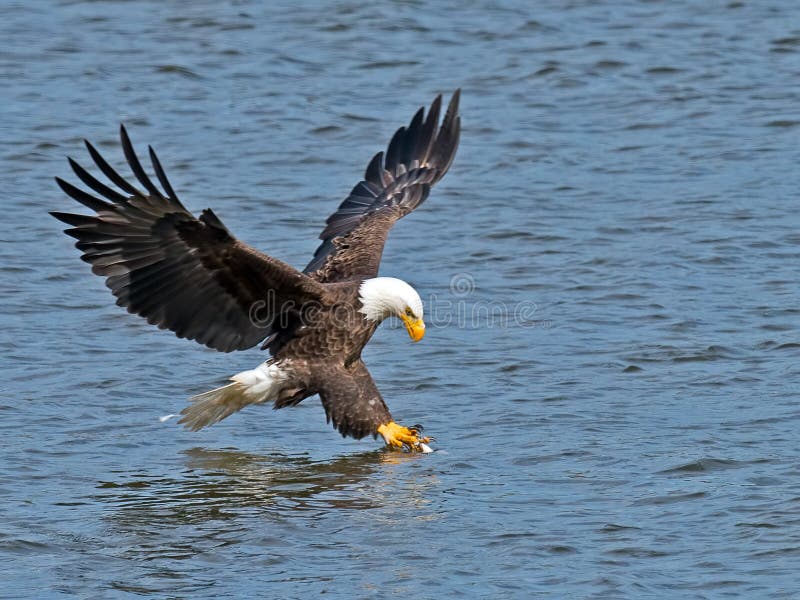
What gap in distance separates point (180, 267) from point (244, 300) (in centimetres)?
38

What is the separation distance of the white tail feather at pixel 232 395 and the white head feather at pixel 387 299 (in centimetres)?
48

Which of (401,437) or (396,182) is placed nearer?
(401,437)

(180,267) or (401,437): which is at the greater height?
(180,267)

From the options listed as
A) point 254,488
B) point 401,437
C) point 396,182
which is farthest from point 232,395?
point 396,182

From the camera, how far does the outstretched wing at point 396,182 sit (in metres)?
7.68

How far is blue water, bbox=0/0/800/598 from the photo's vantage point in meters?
5.36

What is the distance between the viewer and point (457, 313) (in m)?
8.42

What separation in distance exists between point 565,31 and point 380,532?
9024 mm

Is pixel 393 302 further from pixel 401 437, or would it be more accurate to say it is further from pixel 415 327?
pixel 401 437

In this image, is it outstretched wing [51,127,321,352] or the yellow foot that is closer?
outstretched wing [51,127,321,352]

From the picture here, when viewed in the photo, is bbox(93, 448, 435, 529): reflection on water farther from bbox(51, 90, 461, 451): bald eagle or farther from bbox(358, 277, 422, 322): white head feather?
bbox(358, 277, 422, 322): white head feather

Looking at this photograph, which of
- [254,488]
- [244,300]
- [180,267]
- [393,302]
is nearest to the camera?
[254,488]

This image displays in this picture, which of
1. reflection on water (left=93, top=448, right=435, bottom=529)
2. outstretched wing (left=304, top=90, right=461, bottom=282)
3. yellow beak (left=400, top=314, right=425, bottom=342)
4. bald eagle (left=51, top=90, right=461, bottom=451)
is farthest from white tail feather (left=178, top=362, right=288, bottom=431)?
outstretched wing (left=304, top=90, right=461, bottom=282)

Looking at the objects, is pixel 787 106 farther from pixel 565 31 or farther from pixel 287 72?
pixel 287 72
